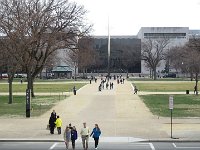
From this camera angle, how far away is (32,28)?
179 ft

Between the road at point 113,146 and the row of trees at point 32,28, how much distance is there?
1043 inches

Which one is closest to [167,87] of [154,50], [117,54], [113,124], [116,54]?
[113,124]

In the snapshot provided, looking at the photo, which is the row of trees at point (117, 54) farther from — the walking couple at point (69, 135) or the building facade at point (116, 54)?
the walking couple at point (69, 135)

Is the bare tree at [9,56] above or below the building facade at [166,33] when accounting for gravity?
below

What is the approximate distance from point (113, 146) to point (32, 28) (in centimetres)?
3314

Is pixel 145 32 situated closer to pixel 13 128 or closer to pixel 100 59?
pixel 100 59

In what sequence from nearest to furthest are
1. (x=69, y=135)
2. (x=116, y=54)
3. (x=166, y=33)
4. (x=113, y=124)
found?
(x=69, y=135) → (x=113, y=124) → (x=166, y=33) → (x=116, y=54)

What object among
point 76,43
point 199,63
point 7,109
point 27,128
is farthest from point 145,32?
point 27,128

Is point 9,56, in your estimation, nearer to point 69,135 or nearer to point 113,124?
point 113,124

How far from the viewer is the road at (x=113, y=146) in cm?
2327

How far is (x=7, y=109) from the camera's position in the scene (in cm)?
4412

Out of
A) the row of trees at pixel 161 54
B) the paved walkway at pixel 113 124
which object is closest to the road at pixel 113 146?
the paved walkway at pixel 113 124

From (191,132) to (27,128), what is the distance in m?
10.5

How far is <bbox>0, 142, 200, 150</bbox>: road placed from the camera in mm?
23266
